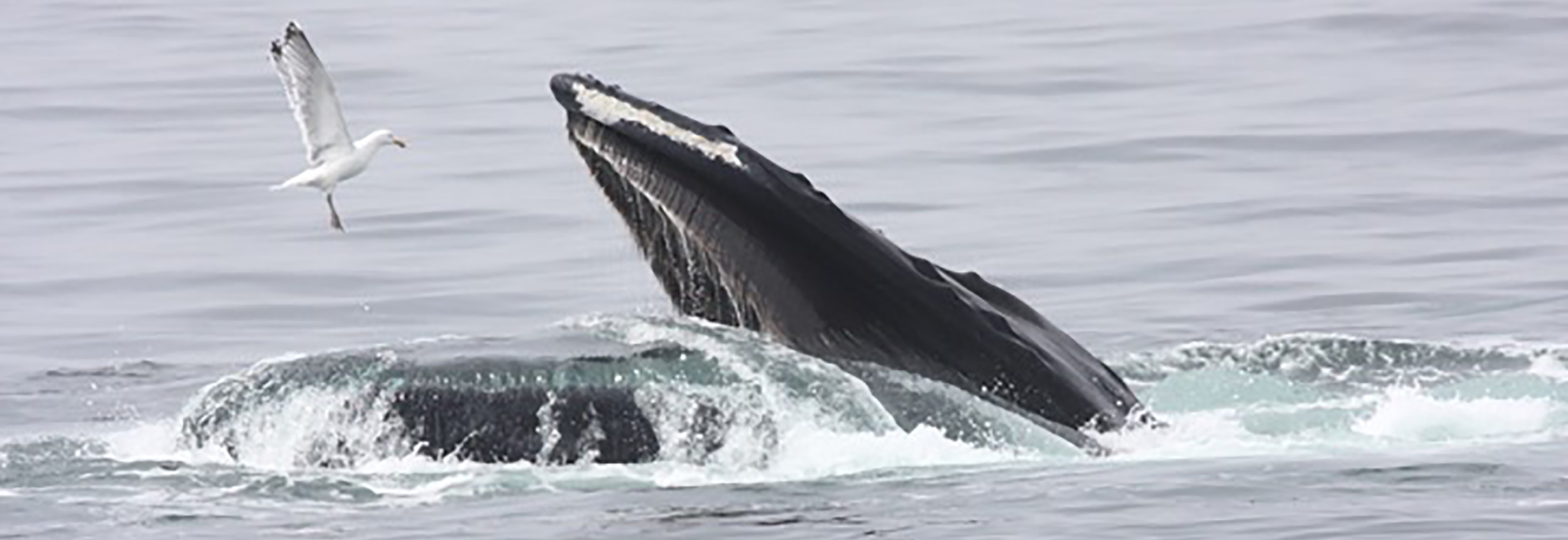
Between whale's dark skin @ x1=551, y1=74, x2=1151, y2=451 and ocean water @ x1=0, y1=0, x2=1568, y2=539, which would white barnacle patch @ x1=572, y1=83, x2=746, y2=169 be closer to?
whale's dark skin @ x1=551, y1=74, x2=1151, y2=451

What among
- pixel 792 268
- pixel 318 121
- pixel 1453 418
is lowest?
pixel 1453 418

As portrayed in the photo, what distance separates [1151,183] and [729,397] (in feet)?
37.0

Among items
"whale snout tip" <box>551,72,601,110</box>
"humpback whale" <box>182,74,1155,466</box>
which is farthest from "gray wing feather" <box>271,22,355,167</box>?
"whale snout tip" <box>551,72,601,110</box>

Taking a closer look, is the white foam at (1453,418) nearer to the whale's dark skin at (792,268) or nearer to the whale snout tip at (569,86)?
the whale's dark skin at (792,268)

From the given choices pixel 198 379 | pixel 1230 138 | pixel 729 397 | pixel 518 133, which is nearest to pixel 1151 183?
pixel 1230 138

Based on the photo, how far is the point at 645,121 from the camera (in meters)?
10.2

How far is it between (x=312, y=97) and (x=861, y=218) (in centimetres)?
673

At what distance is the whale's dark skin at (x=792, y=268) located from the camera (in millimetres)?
10164

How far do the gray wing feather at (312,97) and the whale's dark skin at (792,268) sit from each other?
13.6 feet

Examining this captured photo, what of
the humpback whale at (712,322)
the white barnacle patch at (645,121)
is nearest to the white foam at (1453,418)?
the humpback whale at (712,322)

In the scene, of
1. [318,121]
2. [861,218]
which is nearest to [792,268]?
[318,121]

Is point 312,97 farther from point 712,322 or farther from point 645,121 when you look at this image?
point 645,121

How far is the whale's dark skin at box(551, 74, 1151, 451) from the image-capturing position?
10164mm

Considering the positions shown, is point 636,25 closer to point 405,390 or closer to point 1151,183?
point 1151,183
